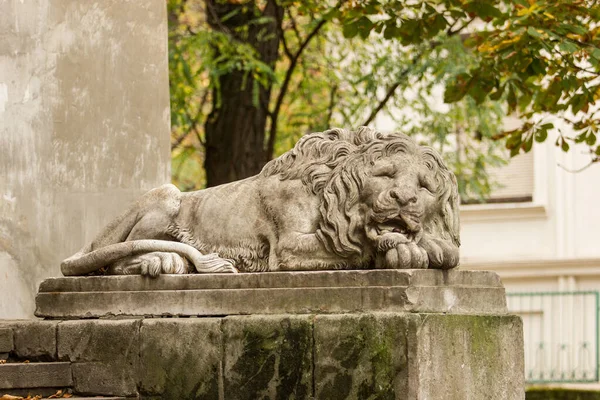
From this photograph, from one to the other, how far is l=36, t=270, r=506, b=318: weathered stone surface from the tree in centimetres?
458

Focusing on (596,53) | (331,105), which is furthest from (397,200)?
(331,105)

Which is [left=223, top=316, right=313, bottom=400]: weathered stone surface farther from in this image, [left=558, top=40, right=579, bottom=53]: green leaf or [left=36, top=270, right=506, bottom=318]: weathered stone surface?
[left=558, top=40, right=579, bottom=53]: green leaf

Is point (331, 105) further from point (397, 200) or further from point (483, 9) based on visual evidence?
point (397, 200)

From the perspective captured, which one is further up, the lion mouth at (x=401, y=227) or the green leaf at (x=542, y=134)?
the green leaf at (x=542, y=134)

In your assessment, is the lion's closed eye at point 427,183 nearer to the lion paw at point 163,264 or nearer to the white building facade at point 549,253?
the lion paw at point 163,264

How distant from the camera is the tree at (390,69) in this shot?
1322cm

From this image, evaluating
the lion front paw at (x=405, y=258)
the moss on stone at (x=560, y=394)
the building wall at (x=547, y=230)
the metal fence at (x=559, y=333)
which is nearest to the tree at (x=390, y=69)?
the building wall at (x=547, y=230)

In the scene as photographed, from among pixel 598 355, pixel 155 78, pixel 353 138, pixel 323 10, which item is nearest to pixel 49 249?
pixel 155 78

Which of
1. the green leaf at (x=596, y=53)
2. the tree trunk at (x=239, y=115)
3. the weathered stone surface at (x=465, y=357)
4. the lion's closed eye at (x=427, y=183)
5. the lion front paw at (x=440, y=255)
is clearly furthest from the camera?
the tree trunk at (x=239, y=115)

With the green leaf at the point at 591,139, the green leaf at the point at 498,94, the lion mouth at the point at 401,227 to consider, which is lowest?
the lion mouth at the point at 401,227

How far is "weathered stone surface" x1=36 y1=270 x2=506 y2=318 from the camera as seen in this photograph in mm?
7969

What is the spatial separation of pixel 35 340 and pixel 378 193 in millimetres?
2411

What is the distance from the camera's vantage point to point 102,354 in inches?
340

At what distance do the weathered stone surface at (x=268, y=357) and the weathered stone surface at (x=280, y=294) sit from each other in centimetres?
15
